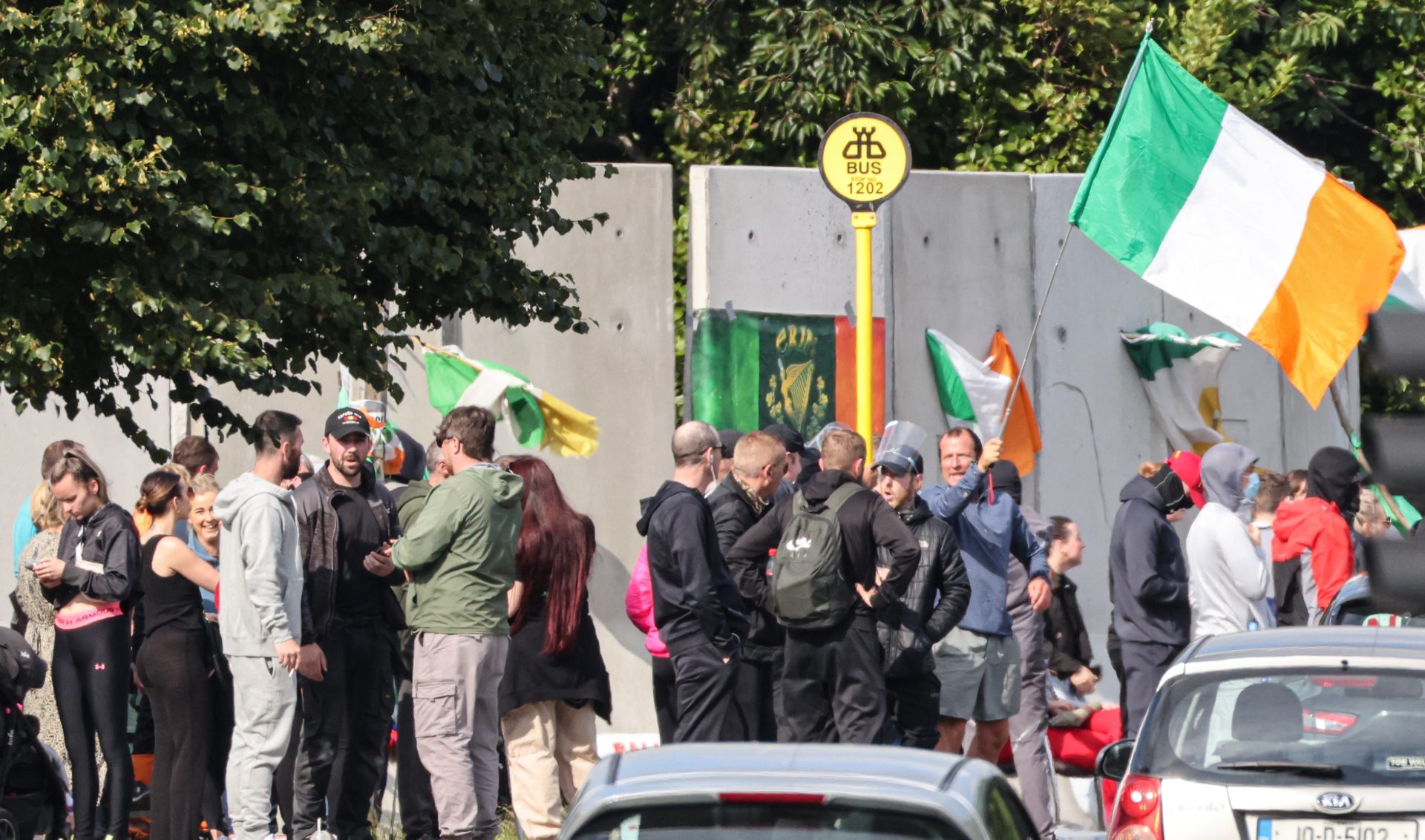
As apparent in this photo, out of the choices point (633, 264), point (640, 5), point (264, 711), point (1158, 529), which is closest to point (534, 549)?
Result: point (264, 711)

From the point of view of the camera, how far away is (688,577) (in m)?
9.32

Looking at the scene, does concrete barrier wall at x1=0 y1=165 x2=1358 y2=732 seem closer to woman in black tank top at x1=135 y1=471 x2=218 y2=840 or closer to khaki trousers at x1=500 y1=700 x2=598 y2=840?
khaki trousers at x1=500 y1=700 x2=598 y2=840

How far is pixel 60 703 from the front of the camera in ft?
→ 32.4

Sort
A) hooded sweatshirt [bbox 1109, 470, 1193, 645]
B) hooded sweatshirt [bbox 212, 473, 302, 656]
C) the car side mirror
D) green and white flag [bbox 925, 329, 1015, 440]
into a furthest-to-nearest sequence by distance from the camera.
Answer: green and white flag [bbox 925, 329, 1015, 440]
hooded sweatshirt [bbox 1109, 470, 1193, 645]
hooded sweatshirt [bbox 212, 473, 302, 656]
the car side mirror

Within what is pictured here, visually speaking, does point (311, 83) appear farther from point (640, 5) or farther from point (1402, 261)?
point (640, 5)

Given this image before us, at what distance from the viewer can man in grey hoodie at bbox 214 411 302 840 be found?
876cm

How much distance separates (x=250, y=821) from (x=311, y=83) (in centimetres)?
345

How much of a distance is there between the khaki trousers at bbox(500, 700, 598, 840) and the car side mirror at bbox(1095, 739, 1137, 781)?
2886 mm

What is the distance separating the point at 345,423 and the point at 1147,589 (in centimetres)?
436

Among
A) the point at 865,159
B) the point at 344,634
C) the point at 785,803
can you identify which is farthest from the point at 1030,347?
the point at 785,803

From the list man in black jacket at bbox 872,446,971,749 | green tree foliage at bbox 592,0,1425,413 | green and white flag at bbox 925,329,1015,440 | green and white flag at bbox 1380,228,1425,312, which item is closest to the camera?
man in black jacket at bbox 872,446,971,749

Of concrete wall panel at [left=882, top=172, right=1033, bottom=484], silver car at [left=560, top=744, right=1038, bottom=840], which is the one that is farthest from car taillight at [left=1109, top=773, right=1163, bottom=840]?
concrete wall panel at [left=882, top=172, right=1033, bottom=484]

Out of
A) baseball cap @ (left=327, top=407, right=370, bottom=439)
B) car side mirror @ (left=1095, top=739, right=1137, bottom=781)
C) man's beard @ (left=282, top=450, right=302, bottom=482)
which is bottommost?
car side mirror @ (left=1095, top=739, right=1137, bottom=781)

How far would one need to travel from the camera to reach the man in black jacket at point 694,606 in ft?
30.6
